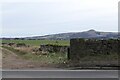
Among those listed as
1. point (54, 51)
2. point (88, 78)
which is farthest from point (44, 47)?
point (88, 78)

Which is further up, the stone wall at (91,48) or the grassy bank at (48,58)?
the stone wall at (91,48)

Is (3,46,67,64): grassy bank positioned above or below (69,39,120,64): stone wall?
below

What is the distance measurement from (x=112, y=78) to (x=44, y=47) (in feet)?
78.1

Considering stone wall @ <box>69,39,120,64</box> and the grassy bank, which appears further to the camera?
the grassy bank

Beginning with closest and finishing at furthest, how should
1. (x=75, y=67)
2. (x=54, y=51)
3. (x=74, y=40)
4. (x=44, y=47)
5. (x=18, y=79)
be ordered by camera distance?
1. (x=18, y=79)
2. (x=75, y=67)
3. (x=74, y=40)
4. (x=54, y=51)
5. (x=44, y=47)

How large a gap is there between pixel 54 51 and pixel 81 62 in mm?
13055

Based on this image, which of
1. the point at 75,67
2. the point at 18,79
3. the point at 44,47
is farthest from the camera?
the point at 44,47

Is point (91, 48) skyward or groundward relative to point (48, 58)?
skyward

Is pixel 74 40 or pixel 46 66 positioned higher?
pixel 74 40

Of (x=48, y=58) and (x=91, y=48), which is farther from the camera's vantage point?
(x=48, y=58)

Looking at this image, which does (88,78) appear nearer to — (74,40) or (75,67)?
(75,67)

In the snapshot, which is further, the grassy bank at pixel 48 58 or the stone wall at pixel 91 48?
the grassy bank at pixel 48 58

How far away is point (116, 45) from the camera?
25.0 m

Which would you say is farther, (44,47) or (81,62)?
(44,47)
